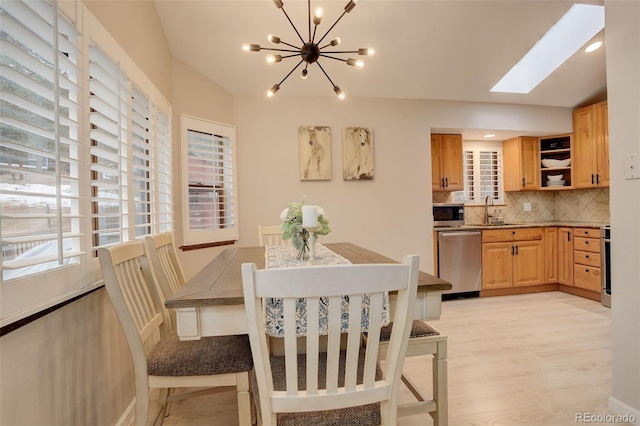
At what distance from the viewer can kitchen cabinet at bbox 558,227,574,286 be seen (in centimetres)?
380

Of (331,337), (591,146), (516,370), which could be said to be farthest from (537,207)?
(331,337)

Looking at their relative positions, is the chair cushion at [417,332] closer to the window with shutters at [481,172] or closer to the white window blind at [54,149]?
the white window blind at [54,149]

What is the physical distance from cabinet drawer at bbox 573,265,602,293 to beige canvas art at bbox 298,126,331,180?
3.32 metres

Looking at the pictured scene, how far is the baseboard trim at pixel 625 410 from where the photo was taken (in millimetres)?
1573

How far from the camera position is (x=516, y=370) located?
213cm

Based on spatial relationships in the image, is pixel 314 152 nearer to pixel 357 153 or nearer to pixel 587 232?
pixel 357 153

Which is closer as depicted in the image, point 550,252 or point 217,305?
point 217,305

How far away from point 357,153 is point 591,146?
298 cm

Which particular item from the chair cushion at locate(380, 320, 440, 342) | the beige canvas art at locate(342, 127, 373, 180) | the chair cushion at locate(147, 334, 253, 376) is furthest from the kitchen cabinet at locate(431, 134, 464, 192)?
the chair cushion at locate(147, 334, 253, 376)

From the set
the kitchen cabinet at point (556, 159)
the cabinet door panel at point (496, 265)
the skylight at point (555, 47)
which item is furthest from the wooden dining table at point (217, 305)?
the kitchen cabinet at point (556, 159)

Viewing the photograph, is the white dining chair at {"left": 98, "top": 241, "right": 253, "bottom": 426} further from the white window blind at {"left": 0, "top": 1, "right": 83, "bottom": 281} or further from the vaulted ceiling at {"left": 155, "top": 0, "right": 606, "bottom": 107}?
the vaulted ceiling at {"left": 155, "top": 0, "right": 606, "bottom": 107}

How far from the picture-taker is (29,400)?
0.99 m

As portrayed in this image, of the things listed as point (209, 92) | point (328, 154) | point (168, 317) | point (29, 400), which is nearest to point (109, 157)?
point (168, 317)

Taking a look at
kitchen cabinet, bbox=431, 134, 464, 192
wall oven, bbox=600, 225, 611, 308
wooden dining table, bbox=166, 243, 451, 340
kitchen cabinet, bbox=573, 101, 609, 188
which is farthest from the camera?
kitchen cabinet, bbox=431, 134, 464, 192
